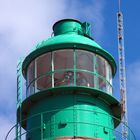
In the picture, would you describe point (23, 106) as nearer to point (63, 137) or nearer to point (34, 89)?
point (34, 89)

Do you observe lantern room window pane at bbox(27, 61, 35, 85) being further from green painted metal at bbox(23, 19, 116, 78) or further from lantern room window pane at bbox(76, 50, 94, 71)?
lantern room window pane at bbox(76, 50, 94, 71)

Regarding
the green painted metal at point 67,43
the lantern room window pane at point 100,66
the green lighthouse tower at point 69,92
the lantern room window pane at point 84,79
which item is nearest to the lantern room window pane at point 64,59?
the green lighthouse tower at point 69,92

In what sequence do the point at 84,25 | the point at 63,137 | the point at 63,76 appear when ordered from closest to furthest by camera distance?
the point at 63,137
the point at 63,76
the point at 84,25

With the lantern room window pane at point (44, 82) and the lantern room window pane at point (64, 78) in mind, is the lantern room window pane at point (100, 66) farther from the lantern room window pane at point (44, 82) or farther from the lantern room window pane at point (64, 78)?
the lantern room window pane at point (44, 82)

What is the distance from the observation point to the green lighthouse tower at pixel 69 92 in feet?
90.1

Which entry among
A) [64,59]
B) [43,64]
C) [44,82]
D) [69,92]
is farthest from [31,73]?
[69,92]

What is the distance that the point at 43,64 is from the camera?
29297 mm

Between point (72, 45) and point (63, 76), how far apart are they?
60.9 inches

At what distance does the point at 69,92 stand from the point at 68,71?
1100 mm

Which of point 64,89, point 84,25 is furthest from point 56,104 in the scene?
point 84,25

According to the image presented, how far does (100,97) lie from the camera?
28625mm

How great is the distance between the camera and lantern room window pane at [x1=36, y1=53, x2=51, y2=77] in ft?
95.3

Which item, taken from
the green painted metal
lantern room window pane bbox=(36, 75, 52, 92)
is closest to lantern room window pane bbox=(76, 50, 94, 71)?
the green painted metal

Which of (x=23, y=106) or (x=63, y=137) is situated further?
(x=23, y=106)
